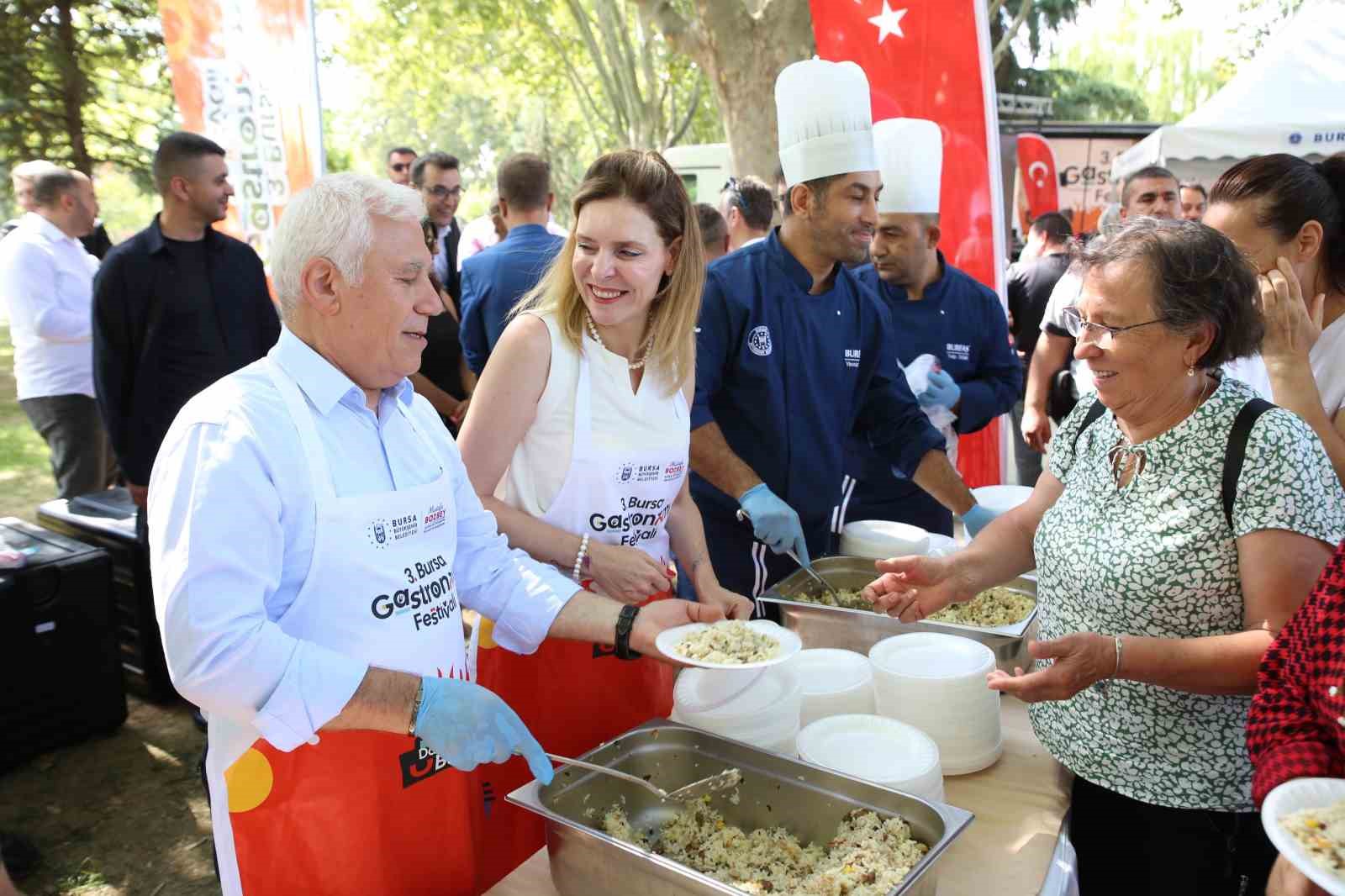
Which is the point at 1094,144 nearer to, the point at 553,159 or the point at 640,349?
the point at 640,349

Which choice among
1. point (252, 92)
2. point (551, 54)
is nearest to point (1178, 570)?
point (252, 92)

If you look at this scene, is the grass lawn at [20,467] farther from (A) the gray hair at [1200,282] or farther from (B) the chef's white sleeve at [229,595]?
(A) the gray hair at [1200,282]

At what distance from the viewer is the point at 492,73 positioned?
23703 millimetres

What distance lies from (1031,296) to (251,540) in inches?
220

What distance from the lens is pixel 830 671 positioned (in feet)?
6.41

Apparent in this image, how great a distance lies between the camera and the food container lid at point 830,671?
A: 1879mm

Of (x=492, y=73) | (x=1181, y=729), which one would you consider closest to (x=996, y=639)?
(x=1181, y=729)

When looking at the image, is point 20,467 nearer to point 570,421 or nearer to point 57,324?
point 57,324

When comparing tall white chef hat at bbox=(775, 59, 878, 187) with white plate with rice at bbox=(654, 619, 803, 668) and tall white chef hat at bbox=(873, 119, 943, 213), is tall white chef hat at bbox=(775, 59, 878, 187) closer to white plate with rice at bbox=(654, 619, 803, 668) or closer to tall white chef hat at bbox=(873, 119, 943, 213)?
tall white chef hat at bbox=(873, 119, 943, 213)

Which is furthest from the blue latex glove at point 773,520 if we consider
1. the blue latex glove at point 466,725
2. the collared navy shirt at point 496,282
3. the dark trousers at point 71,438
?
the dark trousers at point 71,438

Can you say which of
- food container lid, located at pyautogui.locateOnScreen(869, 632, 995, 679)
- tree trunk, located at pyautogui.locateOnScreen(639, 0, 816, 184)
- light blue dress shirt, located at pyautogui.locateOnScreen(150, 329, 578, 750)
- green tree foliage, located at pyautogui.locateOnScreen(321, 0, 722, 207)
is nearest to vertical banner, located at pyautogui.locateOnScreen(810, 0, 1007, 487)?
food container lid, located at pyautogui.locateOnScreen(869, 632, 995, 679)

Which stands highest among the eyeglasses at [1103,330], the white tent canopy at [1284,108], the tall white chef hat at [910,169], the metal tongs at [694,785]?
the white tent canopy at [1284,108]

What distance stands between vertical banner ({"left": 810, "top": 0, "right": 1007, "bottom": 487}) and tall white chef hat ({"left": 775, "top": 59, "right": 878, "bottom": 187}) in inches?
62.4

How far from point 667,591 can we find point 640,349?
1.74 feet
